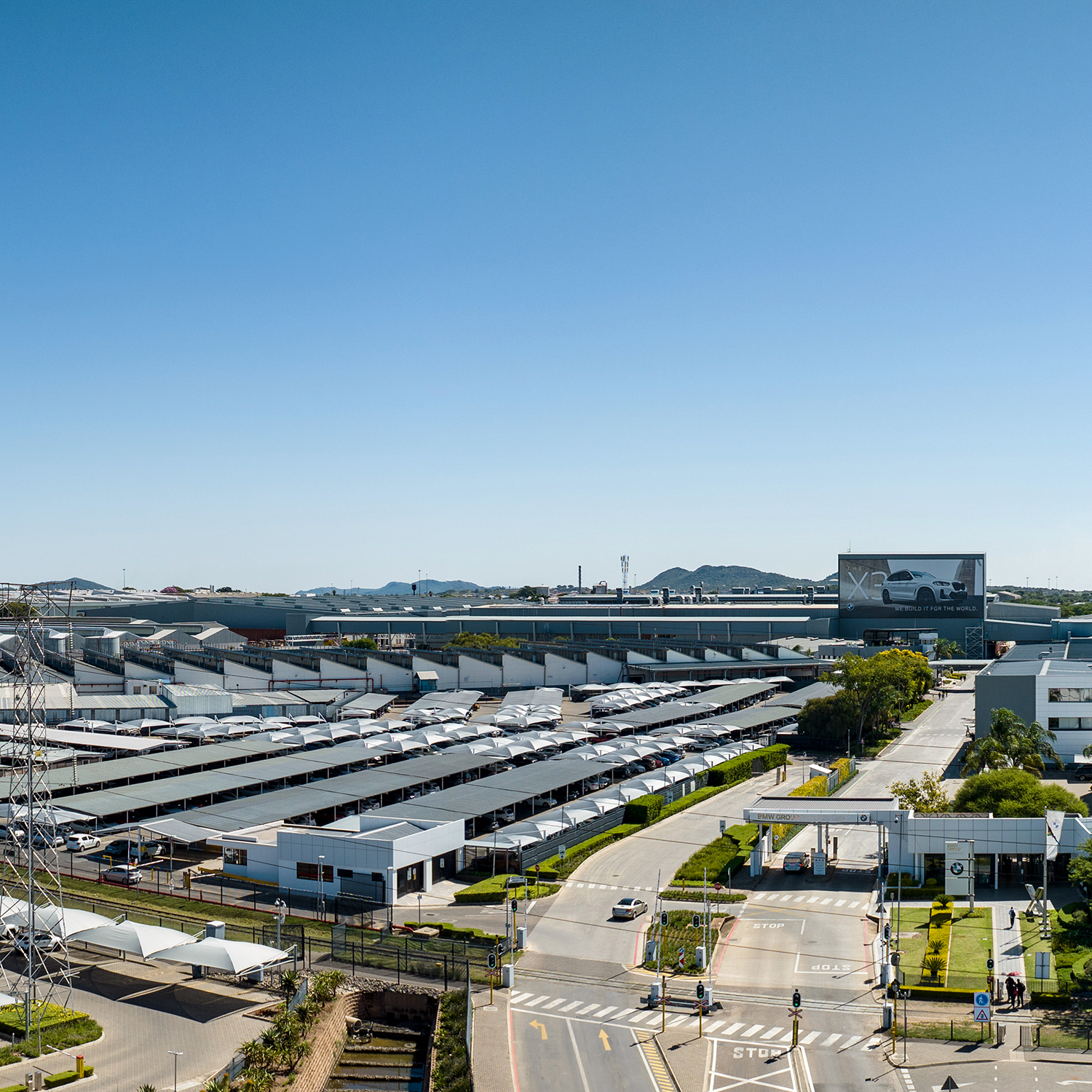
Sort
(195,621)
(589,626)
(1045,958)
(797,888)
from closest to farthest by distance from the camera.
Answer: (1045,958), (797,888), (589,626), (195,621)

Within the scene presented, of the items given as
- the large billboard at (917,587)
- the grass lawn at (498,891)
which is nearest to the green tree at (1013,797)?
the grass lawn at (498,891)

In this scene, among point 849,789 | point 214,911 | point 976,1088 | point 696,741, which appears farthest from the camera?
point 696,741

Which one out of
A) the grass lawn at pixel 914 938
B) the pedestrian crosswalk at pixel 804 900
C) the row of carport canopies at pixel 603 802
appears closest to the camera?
the grass lawn at pixel 914 938

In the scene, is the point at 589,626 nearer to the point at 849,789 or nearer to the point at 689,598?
the point at 689,598

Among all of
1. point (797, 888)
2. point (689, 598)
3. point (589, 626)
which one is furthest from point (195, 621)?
point (797, 888)

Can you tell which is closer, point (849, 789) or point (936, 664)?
point (849, 789)

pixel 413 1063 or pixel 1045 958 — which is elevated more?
pixel 1045 958

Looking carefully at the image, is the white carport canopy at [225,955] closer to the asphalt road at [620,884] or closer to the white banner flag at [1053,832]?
the asphalt road at [620,884]

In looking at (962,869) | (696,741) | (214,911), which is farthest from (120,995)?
(696,741)
